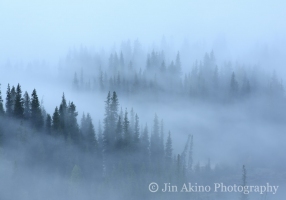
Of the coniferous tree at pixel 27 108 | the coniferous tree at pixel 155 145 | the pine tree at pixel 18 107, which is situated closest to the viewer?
the pine tree at pixel 18 107

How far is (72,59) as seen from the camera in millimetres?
172250

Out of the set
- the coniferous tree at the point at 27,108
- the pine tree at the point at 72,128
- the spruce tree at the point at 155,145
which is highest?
the coniferous tree at the point at 27,108

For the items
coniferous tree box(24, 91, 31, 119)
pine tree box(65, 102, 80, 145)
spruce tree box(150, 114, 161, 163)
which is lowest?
spruce tree box(150, 114, 161, 163)

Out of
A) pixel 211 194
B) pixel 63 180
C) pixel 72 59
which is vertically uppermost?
pixel 72 59

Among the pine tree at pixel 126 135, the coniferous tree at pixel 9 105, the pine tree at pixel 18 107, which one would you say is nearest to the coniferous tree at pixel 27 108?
the pine tree at pixel 18 107

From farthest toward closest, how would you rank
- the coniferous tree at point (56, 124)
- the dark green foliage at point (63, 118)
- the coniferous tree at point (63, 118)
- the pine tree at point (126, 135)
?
the pine tree at point (126, 135) → the dark green foliage at point (63, 118) → the coniferous tree at point (63, 118) → the coniferous tree at point (56, 124)

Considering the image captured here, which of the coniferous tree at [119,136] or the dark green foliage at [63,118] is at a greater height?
the dark green foliage at [63,118]

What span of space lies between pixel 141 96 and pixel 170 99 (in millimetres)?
11492

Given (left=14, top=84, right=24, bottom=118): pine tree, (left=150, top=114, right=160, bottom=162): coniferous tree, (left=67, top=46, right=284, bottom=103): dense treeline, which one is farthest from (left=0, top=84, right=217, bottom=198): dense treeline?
(left=67, top=46, right=284, bottom=103): dense treeline

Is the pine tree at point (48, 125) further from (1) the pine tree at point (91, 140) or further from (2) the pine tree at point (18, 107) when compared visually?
(1) the pine tree at point (91, 140)

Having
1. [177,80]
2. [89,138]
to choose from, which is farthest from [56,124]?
[177,80]

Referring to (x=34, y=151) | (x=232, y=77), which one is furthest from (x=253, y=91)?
(x=34, y=151)

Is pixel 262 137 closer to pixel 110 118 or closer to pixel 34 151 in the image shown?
pixel 110 118

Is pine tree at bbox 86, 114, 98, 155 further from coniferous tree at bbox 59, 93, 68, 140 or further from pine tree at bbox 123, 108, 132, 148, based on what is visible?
pine tree at bbox 123, 108, 132, 148
